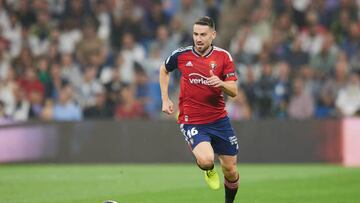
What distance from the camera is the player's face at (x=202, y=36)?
Result: 9987mm

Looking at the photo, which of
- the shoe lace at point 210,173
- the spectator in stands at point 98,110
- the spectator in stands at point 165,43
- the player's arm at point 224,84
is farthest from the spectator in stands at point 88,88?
the player's arm at point 224,84

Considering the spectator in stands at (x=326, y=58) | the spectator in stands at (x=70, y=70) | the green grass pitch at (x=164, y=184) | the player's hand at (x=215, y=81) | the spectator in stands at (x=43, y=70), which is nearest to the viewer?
the player's hand at (x=215, y=81)

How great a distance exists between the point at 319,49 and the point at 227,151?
991cm

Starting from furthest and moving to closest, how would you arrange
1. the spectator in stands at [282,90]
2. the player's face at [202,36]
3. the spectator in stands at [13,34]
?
the spectator in stands at [13,34] < the spectator in stands at [282,90] < the player's face at [202,36]

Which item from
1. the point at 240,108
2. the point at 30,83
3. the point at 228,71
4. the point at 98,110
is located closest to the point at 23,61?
the point at 30,83

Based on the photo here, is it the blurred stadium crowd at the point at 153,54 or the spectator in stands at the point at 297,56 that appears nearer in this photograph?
the blurred stadium crowd at the point at 153,54

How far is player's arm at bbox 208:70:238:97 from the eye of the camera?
9.51 meters

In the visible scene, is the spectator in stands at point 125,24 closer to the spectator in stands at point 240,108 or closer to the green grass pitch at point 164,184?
the spectator in stands at point 240,108

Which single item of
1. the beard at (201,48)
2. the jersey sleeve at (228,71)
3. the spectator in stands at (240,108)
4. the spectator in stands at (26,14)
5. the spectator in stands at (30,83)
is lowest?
the spectator in stands at (240,108)

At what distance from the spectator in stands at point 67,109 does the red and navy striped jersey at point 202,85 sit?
367 inches

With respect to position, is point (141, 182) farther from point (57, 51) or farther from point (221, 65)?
point (57, 51)

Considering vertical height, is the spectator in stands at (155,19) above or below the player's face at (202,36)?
below

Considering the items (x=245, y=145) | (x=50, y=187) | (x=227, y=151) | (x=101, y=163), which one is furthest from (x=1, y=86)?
(x=227, y=151)

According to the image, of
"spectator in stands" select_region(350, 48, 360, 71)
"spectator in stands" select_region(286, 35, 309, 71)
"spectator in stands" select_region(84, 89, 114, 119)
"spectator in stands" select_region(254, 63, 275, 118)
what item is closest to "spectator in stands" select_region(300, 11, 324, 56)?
"spectator in stands" select_region(286, 35, 309, 71)
